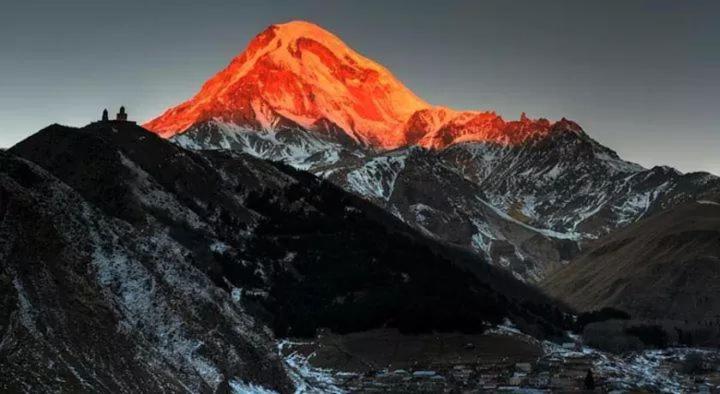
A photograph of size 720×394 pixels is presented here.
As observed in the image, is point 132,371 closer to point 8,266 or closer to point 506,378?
point 8,266

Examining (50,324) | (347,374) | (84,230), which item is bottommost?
(347,374)

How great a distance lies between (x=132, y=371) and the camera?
9375 cm

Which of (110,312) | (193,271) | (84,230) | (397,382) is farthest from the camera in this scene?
(397,382)

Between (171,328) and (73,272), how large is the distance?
14311 millimetres

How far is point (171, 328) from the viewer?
110062mm

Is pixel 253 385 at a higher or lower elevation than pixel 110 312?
lower

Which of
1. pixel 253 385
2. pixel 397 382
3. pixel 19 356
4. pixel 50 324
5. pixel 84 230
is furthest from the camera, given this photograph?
pixel 397 382

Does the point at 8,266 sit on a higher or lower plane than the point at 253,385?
higher

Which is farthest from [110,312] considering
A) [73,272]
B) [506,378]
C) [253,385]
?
[506,378]

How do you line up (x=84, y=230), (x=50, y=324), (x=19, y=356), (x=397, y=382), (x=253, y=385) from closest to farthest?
(x=19, y=356), (x=50, y=324), (x=84, y=230), (x=253, y=385), (x=397, y=382)

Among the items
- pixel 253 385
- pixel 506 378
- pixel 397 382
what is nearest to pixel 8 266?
pixel 253 385

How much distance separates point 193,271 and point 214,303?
7.54 meters

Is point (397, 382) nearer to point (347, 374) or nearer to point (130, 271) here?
point (347, 374)

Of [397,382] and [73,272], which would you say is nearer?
[73,272]
